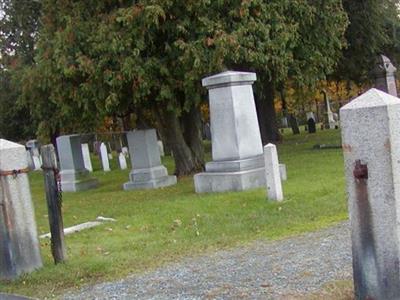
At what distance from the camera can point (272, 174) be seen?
10.4m

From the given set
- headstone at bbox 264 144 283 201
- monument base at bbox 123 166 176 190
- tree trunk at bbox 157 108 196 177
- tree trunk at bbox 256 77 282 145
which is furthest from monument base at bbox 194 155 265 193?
tree trunk at bbox 256 77 282 145

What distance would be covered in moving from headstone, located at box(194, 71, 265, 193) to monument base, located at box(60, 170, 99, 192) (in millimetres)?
6619

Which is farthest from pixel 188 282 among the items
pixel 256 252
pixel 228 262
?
pixel 256 252

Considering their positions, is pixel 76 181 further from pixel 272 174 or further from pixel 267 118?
pixel 267 118

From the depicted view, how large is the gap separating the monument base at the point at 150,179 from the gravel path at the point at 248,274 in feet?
30.1

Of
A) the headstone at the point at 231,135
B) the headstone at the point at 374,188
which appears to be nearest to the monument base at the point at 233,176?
the headstone at the point at 231,135

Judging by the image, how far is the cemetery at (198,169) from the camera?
15.3 ft

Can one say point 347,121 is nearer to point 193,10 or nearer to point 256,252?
point 256,252

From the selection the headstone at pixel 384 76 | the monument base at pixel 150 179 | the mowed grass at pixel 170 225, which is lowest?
the mowed grass at pixel 170 225

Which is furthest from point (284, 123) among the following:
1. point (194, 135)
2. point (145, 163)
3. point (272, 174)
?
point (272, 174)

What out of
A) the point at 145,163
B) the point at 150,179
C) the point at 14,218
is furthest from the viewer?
the point at 145,163

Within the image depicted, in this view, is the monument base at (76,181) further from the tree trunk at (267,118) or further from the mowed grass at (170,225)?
the tree trunk at (267,118)

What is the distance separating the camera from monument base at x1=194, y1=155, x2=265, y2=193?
1256 centimetres

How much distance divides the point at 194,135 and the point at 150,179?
2970 mm
